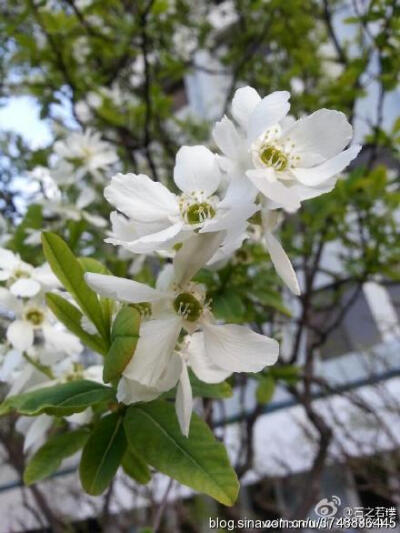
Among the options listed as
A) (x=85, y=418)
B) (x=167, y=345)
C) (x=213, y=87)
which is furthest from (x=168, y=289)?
(x=213, y=87)

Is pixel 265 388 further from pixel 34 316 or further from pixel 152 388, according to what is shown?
pixel 152 388

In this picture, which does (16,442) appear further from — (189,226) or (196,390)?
(189,226)

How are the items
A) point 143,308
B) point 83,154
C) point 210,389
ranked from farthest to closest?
point 83,154 → point 210,389 → point 143,308

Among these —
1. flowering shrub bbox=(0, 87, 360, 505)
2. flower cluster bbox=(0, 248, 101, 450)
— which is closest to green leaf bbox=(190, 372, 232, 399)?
flowering shrub bbox=(0, 87, 360, 505)

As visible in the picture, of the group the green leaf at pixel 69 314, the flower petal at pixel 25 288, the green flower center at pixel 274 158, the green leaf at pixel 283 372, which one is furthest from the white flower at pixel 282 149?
the green leaf at pixel 283 372

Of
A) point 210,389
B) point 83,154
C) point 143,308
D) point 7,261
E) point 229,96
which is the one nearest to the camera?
point 143,308

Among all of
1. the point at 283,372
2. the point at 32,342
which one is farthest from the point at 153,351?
the point at 283,372

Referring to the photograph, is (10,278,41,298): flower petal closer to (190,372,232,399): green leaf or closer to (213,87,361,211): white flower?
(190,372,232,399): green leaf

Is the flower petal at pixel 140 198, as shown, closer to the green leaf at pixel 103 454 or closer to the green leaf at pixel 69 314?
the green leaf at pixel 69 314
